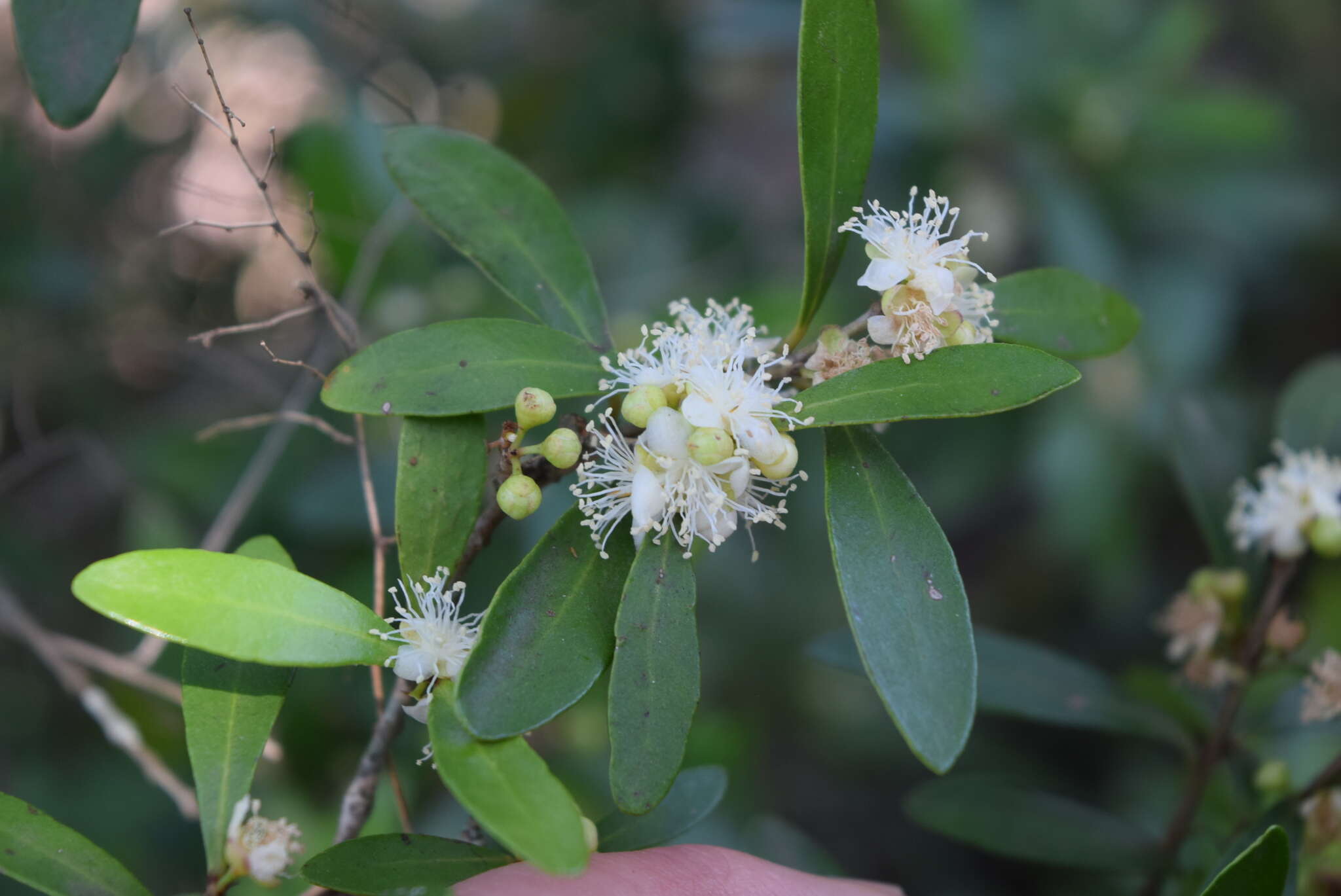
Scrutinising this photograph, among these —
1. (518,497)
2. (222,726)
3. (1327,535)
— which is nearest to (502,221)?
(518,497)

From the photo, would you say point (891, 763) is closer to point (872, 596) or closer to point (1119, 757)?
point (1119, 757)

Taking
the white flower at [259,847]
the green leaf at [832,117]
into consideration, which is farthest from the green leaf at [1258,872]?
the white flower at [259,847]

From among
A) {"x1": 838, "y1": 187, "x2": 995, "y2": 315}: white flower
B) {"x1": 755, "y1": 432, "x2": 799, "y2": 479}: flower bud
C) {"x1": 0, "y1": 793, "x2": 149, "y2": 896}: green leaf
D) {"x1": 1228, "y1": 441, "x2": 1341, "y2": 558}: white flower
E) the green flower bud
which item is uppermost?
{"x1": 838, "y1": 187, "x2": 995, "y2": 315}: white flower

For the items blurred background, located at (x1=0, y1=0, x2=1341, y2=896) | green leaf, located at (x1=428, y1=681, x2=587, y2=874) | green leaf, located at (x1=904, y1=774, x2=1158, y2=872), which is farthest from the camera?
blurred background, located at (x1=0, y1=0, x2=1341, y2=896)

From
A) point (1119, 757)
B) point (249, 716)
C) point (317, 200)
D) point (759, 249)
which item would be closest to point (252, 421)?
point (249, 716)

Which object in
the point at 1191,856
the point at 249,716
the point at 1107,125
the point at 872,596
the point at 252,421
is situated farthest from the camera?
the point at 1107,125

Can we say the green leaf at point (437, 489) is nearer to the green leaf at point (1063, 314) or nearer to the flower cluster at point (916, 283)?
the flower cluster at point (916, 283)

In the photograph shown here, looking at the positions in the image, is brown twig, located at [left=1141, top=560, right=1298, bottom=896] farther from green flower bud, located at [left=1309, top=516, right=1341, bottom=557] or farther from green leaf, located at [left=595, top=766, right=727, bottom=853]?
green leaf, located at [left=595, top=766, right=727, bottom=853]

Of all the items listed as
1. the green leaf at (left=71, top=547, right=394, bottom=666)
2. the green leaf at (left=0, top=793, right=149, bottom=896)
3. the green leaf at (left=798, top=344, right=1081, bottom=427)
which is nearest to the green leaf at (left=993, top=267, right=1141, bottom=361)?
the green leaf at (left=798, top=344, right=1081, bottom=427)
